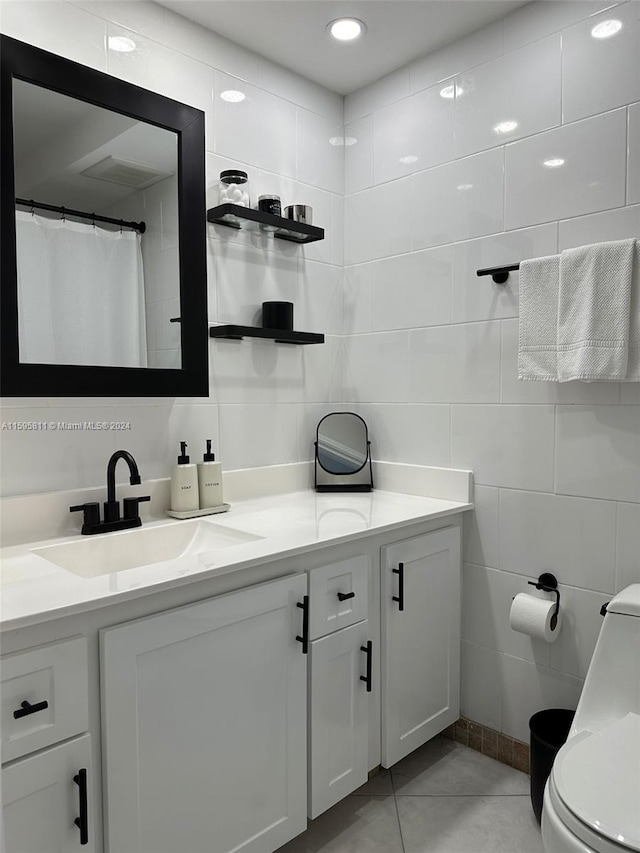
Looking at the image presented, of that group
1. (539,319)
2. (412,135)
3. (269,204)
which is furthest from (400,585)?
(412,135)

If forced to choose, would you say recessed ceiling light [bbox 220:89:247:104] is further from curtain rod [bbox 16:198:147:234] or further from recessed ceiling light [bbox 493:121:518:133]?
recessed ceiling light [bbox 493:121:518:133]

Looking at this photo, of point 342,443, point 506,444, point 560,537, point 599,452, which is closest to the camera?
point 599,452

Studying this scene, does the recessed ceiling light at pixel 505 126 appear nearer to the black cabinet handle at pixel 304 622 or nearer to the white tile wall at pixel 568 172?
the white tile wall at pixel 568 172

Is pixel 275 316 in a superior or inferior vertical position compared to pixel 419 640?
superior

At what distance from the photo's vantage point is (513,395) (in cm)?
188

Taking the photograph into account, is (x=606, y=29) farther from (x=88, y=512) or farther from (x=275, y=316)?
(x=88, y=512)

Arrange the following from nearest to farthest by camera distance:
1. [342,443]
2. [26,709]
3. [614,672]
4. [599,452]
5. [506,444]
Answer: [26,709] → [614,672] → [599,452] → [506,444] → [342,443]

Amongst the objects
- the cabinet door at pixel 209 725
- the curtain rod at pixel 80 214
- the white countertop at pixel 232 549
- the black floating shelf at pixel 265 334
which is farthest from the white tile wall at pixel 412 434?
the curtain rod at pixel 80 214

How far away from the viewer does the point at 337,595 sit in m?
1.56

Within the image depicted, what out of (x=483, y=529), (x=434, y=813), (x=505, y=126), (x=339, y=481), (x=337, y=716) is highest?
(x=505, y=126)

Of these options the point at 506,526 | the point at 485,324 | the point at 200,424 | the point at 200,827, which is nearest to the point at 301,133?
the point at 485,324

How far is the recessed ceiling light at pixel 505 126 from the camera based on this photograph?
1.85m

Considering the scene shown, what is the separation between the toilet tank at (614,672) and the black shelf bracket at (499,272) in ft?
3.18

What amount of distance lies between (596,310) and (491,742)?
55.3 inches
